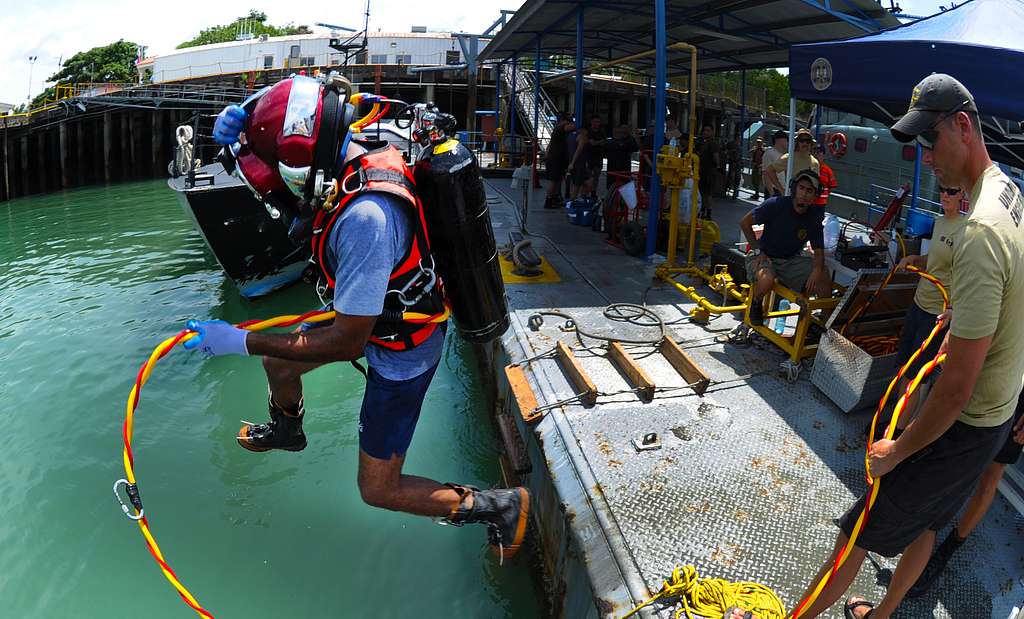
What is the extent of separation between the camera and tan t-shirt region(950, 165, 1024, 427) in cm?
181

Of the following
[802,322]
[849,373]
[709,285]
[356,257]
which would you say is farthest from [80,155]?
[849,373]

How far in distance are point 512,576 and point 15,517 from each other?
3411mm

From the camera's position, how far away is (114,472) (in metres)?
Answer: 4.92

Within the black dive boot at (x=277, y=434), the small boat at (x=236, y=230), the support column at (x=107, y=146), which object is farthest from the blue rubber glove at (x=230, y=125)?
the support column at (x=107, y=146)

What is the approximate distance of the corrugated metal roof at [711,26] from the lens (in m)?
9.59

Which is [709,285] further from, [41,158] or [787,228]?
[41,158]

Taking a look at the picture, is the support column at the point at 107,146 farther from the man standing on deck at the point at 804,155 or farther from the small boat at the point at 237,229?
the man standing on deck at the point at 804,155

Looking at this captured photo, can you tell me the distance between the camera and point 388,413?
9.43 feet

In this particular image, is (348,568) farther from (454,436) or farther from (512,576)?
(454,436)

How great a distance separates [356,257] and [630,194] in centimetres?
652

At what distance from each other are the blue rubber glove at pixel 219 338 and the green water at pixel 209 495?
1.71 meters

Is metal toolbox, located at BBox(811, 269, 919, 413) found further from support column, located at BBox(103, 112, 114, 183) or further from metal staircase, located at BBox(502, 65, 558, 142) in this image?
support column, located at BBox(103, 112, 114, 183)

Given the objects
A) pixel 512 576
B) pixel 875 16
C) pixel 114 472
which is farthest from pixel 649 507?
pixel 875 16

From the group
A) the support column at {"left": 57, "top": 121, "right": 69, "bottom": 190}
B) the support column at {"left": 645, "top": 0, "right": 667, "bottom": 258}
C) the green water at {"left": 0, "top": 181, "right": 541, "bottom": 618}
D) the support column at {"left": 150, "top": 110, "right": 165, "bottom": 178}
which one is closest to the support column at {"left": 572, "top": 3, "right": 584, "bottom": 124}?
the support column at {"left": 645, "top": 0, "right": 667, "bottom": 258}
